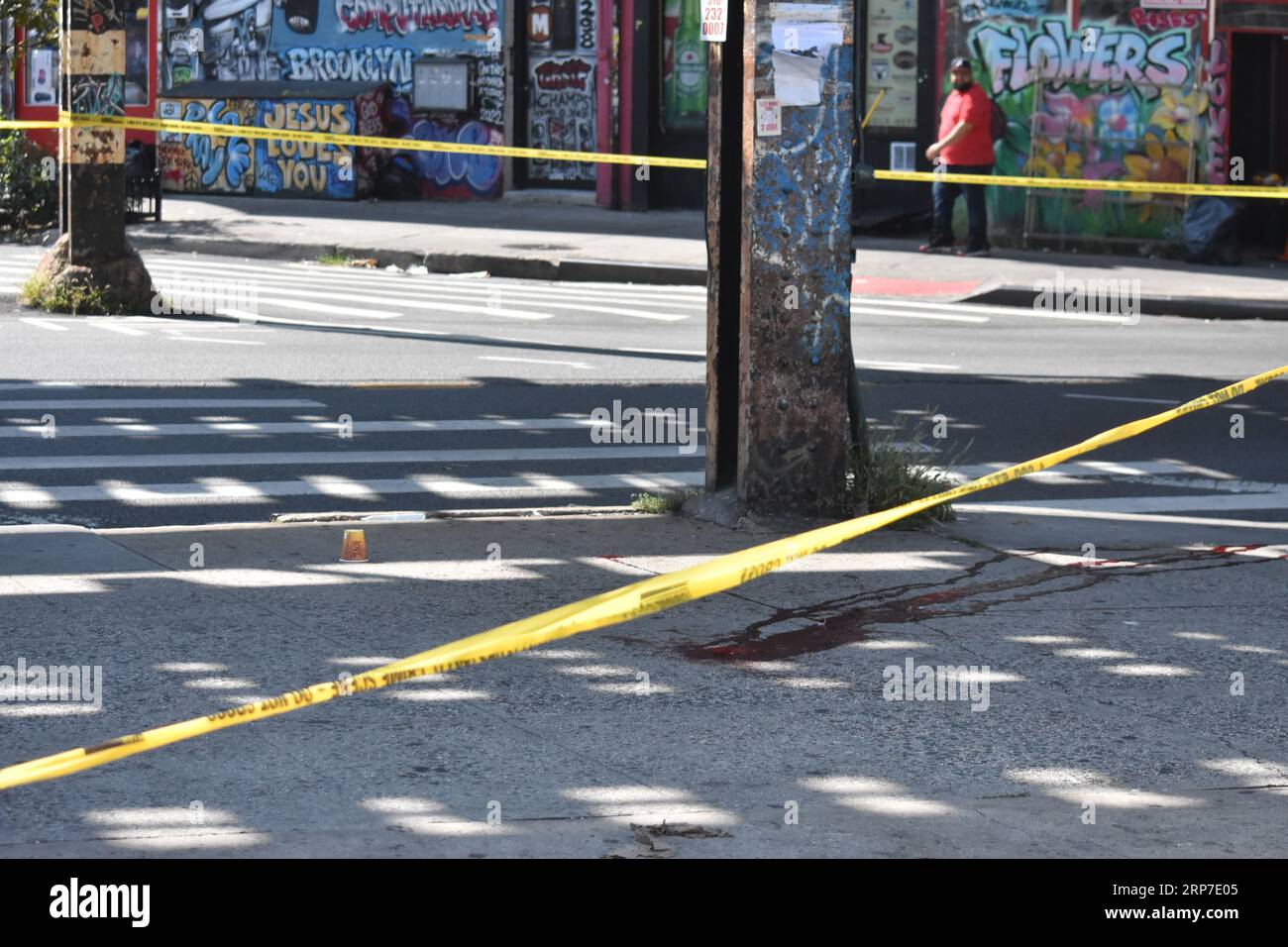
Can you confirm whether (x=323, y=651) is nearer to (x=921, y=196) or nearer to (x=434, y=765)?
(x=434, y=765)

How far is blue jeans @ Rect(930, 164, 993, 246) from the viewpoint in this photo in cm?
2233

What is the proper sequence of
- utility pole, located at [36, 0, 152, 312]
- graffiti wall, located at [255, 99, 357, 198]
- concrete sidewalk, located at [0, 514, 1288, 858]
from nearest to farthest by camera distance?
concrete sidewalk, located at [0, 514, 1288, 858]
utility pole, located at [36, 0, 152, 312]
graffiti wall, located at [255, 99, 357, 198]

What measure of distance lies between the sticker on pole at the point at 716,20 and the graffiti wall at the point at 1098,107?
14499 mm

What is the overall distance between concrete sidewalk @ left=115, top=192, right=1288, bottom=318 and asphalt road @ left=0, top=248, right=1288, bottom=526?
0.90m

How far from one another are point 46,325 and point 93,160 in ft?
4.68

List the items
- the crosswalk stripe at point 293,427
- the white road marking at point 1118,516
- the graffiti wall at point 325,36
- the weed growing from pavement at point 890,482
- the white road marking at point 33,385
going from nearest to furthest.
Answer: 1. the weed growing from pavement at point 890,482
2. the white road marking at point 1118,516
3. the crosswalk stripe at point 293,427
4. the white road marking at point 33,385
5. the graffiti wall at point 325,36

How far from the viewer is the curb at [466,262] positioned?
70.2ft

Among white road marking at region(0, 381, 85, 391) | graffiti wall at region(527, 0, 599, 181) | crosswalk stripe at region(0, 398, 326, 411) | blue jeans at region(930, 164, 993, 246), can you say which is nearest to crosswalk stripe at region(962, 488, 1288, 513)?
crosswalk stripe at region(0, 398, 326, 411)

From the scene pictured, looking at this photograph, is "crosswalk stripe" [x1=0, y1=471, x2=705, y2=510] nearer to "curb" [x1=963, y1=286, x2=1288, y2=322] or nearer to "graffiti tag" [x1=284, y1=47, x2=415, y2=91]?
"curb" [x1=963, y1=286, x2=1288, y2=322]

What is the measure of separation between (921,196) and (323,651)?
19356mm

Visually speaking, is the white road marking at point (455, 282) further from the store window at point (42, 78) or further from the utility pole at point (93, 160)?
the store window at point (42, 78)

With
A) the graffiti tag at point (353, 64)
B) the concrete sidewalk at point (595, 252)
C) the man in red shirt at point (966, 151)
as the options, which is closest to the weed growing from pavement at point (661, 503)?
the concrete sidewalk at point (595, 252)

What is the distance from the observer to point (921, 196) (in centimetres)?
2519
